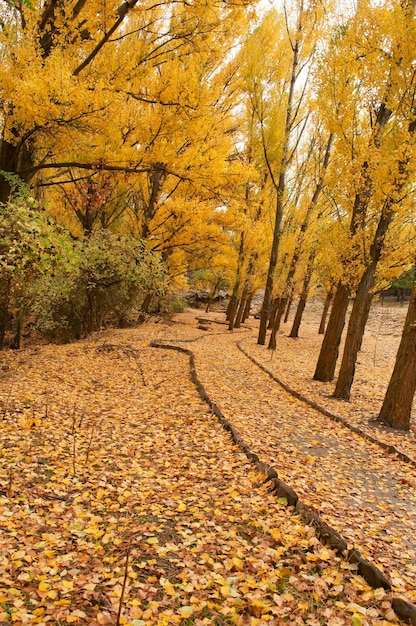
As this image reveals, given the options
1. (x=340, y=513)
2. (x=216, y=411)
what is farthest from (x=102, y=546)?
(x=216, y=411)

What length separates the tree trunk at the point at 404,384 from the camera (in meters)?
6.93

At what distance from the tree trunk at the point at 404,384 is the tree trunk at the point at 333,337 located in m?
2.97

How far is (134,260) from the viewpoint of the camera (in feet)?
37.4

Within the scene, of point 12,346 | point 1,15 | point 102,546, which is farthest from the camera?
point 12,346

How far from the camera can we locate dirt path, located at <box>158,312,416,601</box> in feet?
11.3

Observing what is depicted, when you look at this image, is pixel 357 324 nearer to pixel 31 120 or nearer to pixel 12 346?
pixel 31 120

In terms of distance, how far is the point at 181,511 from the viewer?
3.82 metres

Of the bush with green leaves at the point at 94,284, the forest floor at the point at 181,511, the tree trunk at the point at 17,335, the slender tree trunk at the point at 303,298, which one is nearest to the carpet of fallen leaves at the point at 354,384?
the forest floor at the point at 181,511

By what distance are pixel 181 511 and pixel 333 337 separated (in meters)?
7.43

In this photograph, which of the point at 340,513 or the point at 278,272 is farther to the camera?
the point at 278,272

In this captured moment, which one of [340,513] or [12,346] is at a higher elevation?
[340,513]

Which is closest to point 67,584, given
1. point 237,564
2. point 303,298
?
point 237,564

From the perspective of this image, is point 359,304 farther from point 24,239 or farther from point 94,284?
point 94,284

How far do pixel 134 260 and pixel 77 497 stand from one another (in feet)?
27.0
